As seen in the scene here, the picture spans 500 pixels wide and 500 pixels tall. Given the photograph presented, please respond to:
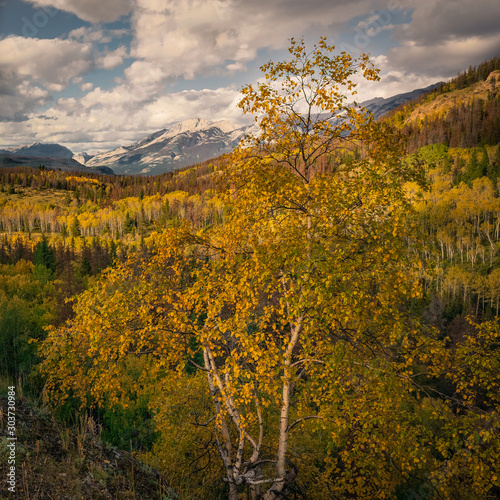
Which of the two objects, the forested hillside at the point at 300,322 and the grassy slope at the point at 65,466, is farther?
the forested hillside at the point at 300,322

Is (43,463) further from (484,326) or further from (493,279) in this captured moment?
(493,279)

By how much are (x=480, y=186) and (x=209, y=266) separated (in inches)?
5002

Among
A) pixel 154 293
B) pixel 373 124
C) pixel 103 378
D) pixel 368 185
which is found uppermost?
pixel 373 124

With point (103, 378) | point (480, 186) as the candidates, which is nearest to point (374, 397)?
point (103, 378)

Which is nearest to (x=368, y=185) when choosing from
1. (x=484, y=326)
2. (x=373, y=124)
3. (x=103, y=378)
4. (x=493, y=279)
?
(x=373, y=124)

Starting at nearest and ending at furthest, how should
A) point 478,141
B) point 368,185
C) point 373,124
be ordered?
point 368,185
point 373,124
point 478,141

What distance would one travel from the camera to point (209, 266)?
963cm

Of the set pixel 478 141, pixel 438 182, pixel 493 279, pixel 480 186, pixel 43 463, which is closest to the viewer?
pixel 43 463

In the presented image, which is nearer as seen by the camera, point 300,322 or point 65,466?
point 65,466

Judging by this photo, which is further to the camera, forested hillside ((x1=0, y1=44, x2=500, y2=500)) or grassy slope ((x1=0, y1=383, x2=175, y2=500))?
forested hillside ((x1=0, y1=44, x2=500, y2=500))

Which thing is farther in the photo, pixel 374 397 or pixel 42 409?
pixel 42 409

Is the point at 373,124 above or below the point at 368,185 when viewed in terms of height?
above

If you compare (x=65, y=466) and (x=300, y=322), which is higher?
(x=300, y=322)

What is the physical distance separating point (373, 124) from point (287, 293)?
5.41 meters
